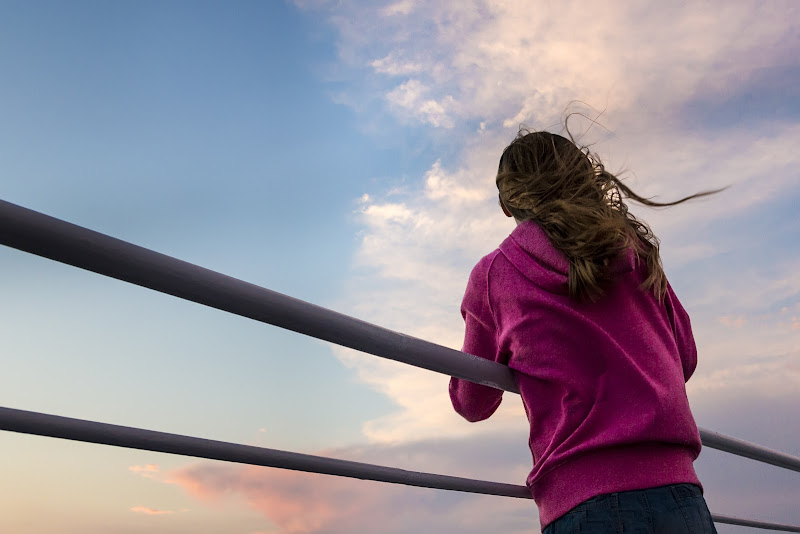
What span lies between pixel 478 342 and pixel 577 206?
1.04 feet

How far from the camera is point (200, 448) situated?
1.15 metres

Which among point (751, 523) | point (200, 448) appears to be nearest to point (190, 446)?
point (200, 448)

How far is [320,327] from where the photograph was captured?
0.87m

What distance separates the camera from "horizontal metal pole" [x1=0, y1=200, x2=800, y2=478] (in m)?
0.66

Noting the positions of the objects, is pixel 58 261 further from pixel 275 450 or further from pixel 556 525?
pixel 556 525

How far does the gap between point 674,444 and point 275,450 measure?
659 mm

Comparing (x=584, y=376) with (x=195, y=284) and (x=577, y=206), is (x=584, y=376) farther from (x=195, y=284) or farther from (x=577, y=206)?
(x=195, y=284)

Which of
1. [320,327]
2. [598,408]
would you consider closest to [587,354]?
[598,408]

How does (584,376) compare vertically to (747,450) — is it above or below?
below

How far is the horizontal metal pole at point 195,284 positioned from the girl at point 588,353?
233 mm

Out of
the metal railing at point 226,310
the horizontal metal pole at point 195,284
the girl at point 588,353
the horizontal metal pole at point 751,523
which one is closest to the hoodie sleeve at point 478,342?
the girl at point 588,353

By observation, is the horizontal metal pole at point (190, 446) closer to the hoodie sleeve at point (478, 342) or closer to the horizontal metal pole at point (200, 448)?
the horizontal metal pole at point (200, 448)

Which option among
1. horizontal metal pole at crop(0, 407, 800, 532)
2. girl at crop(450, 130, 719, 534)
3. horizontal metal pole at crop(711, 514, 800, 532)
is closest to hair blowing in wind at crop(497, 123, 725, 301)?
girl at crop(450, 130, 719, 534)

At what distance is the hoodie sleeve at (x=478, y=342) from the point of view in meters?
1.35
